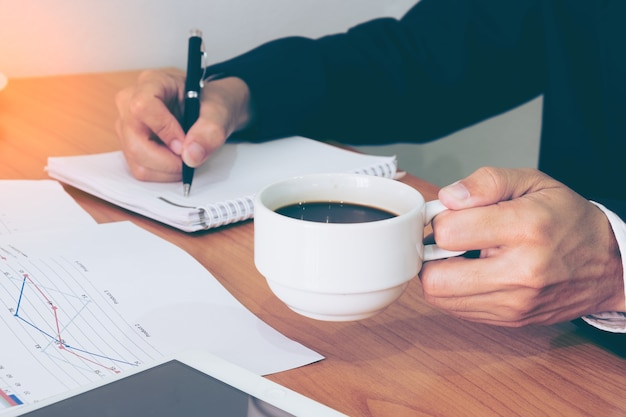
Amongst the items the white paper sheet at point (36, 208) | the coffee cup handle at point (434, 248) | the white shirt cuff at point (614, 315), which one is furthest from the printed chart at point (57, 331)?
the white shirt cuff at point (614, 315)

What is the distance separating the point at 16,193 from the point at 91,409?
0.49m

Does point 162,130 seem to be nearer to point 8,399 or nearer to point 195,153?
point 195,153

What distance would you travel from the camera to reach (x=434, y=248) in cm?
55

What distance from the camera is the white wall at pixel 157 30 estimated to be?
1247 mm

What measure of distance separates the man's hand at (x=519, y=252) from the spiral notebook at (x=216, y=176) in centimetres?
30

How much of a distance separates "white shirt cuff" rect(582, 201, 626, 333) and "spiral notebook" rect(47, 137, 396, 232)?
0.36 metres

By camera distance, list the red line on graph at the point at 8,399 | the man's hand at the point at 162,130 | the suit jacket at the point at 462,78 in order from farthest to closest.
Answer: the suit jacket at the point at 462,78
the man's hand at the point at 162,130
the red line on graph at the point at 8,399

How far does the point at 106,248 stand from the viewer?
70 centimetres

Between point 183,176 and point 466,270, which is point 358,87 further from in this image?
point 466,270

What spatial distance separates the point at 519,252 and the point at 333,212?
14cm

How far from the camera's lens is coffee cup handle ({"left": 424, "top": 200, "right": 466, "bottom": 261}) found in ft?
1.79

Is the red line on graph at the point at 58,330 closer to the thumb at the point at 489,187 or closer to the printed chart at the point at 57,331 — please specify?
the printed chart at the point at 57,331

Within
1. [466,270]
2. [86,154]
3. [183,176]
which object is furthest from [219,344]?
[86,154]

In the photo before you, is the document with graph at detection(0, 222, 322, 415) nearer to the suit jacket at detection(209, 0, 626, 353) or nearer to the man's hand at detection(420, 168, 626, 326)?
the man's hand at detection(420, 168, 626, 326)
